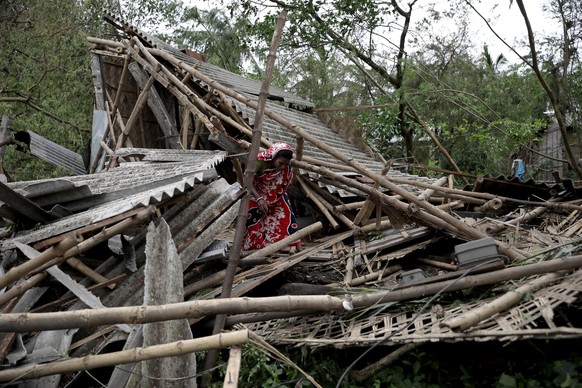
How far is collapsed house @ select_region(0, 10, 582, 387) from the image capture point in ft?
10.3

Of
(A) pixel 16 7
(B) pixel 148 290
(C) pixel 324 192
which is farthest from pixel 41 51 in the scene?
(B) pixel 148 290

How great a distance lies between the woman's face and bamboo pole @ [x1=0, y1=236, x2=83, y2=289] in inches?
98.4

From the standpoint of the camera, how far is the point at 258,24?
1128 cm

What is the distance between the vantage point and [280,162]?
552cm

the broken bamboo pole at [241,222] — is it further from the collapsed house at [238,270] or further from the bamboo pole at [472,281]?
the bamboo pole at [472,281]

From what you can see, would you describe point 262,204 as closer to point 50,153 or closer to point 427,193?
point 427,193

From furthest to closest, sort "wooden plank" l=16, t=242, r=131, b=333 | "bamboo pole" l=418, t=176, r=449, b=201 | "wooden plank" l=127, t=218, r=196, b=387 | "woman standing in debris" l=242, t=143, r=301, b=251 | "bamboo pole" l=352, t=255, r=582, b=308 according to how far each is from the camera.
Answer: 1. "woman standing in debris" l=242, t=143, r=301, b=251
2. "bamboo pole" l=418, t=176, r=449, b=201
3. "wooden plank" l=16, t=242, r=131, b=333
4. "wooden plank" l=127, t=218, r=196, b=387
5. "bamboo pole" l=352, t=255, r=582, b=308

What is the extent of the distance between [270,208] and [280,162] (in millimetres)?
584

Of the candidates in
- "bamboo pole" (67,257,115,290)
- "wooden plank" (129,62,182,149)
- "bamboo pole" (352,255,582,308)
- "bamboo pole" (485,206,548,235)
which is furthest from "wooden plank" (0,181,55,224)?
"wooden plank" (129,62,182,149)

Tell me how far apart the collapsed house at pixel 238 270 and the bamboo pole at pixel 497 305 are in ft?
0.04

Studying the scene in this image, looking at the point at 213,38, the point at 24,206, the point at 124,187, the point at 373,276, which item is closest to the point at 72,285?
the point at 24,206

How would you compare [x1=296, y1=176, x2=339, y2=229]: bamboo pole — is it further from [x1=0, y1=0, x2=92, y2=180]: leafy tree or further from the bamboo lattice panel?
[x1=0, y1=0, x2=92, y2=180]: leafy tree

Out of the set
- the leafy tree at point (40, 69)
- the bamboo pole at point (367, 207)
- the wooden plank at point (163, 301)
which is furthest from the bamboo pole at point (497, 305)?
the leafy tree at point (40, 69)

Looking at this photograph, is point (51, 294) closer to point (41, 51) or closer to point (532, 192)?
point (532, 192)
